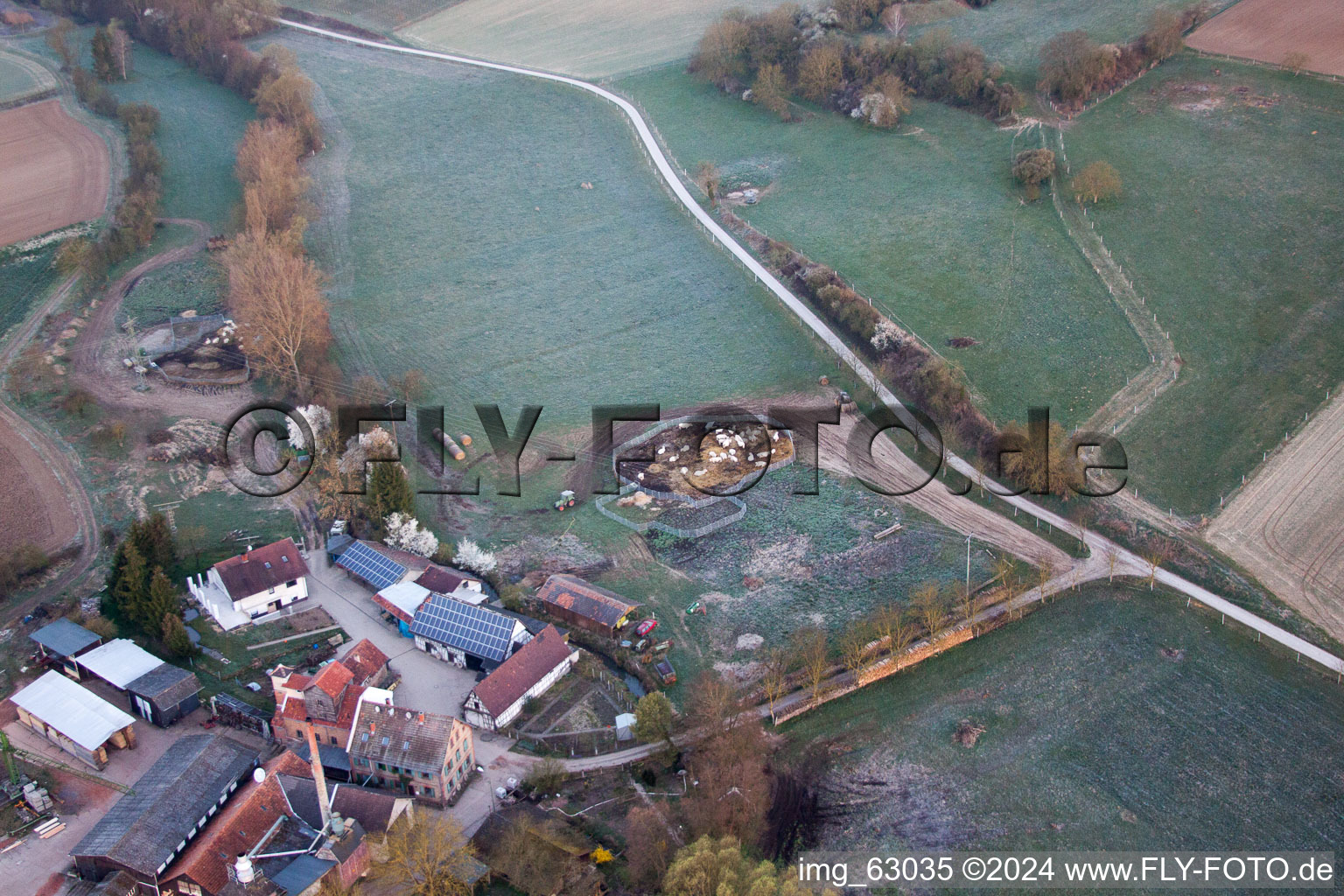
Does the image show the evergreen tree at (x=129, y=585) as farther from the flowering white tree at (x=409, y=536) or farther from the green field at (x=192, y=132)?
the green field at (x=192, y=132)

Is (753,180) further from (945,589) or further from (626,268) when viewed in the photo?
(945,589)

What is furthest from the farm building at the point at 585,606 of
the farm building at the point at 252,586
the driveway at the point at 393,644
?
the farm building at the point at 252,586

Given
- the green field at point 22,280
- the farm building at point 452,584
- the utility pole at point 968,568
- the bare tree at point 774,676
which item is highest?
the green field at point 22,280

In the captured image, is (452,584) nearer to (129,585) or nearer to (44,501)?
(129,585)

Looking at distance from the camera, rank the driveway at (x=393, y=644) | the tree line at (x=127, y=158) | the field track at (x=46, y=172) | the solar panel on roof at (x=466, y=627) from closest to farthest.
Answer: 1. the driveway at (x=393, y=644)
2. the solar panel on roof at (x=466, y=627)
3. the tree line at (x=127, y=158)
4. the field track at (x=46, y=172)

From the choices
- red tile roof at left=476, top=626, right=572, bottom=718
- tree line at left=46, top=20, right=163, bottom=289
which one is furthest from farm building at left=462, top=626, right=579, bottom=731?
tree line at left=46, top=20, right=163, bottom=289

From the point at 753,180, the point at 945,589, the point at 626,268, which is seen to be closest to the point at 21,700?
the point at 945,589

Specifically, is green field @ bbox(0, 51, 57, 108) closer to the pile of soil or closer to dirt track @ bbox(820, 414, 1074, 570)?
the pile of soil
